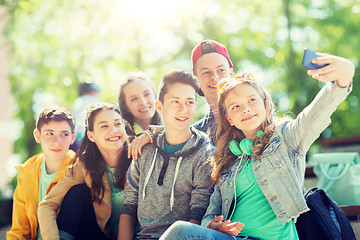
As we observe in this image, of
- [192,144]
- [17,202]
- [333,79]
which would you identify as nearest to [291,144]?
[333,79]

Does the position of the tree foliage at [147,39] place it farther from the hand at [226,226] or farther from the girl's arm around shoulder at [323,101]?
the hand at [226,226]

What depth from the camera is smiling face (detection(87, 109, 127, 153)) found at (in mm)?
2930

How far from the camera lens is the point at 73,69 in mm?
12555

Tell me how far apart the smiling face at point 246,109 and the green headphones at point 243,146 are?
2.5 inches

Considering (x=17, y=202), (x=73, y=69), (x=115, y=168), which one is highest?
(x=73, y=69)

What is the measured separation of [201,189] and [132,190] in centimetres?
50

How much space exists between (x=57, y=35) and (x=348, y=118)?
28.1 feet

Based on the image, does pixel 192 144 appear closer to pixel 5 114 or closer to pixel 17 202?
pixel 17 202

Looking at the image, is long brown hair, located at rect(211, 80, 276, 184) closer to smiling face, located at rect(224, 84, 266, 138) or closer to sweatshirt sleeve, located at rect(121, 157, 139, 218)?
smiling face, located at rect(224, 84, 266, 138)

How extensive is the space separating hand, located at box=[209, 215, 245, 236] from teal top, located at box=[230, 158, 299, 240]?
0.16 m

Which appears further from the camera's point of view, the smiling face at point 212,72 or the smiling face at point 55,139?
the smiling face at point 212,72

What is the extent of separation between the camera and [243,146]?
234 cm

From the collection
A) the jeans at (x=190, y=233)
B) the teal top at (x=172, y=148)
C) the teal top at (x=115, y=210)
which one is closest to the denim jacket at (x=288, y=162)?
the jeans at (x=190, y=233)

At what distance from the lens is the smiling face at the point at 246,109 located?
2.32 meters
